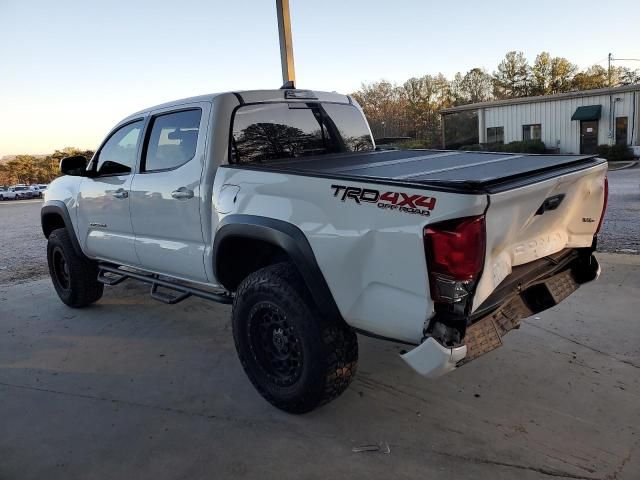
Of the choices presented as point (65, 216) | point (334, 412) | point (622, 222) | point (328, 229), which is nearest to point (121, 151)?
point (65, 216)

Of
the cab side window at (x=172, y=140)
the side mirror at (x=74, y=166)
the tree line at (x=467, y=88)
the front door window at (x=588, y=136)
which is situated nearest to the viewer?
the cab side window at (x=172, y=140)

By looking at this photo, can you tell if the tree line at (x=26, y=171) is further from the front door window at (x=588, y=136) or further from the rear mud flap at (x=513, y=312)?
the rear mud flap at (x=513, y=312)

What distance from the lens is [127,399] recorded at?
357 centimetres

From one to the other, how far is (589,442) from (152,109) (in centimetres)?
389

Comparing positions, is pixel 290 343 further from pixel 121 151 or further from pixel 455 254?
pixel 121 151

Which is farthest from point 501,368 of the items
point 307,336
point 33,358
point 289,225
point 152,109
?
point 33,358

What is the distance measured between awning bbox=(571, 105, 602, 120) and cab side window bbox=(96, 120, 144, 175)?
2709 cm

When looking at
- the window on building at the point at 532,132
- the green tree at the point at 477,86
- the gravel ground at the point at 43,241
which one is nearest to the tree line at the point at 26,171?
the gravel ground at the point at 43,241

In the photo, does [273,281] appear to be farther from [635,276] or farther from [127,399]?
[635,276]

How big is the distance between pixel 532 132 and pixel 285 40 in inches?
1011

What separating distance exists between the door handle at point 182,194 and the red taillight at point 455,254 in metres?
1.96

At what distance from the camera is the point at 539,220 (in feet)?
9.41

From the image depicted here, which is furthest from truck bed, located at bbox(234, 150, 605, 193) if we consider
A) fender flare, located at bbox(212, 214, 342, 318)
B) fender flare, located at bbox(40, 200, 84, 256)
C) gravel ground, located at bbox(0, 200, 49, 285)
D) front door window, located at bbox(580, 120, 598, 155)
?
front door window, located at bbox(580, 120, 598, 155)

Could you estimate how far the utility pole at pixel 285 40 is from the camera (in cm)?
716
